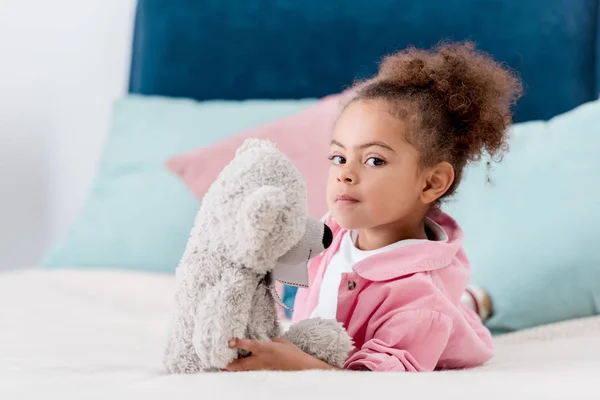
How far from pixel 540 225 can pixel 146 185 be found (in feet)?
3.12

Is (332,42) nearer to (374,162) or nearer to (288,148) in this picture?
(288,148)

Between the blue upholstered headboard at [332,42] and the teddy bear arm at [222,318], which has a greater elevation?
the blue upholstered headboard at [332,42]

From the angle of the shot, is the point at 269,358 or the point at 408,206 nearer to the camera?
the point at 269,358

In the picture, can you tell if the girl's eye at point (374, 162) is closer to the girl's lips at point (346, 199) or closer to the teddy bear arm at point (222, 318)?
the girl's lips at point (346, 199)

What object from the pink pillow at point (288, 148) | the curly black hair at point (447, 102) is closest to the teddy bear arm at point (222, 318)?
the curly black hair at point (447, 102)

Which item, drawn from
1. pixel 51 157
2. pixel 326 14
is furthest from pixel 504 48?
pixel 51 157

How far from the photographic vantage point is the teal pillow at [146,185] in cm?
177

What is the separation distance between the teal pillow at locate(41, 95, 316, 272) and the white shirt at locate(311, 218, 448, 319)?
0.72 metres

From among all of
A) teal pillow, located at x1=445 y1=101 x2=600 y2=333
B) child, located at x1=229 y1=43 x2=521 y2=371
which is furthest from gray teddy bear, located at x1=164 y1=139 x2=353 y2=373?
teal pillow, located at x1=445 y1=101 x2=600 y2=333

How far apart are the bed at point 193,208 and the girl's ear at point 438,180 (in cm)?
24

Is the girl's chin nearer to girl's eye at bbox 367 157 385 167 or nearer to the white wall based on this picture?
girl's eye at bbox 367 157 385 167

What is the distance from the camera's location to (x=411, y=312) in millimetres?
932

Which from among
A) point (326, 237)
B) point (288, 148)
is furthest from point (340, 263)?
point (288, 148)

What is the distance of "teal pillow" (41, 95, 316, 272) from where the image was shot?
177 cm
